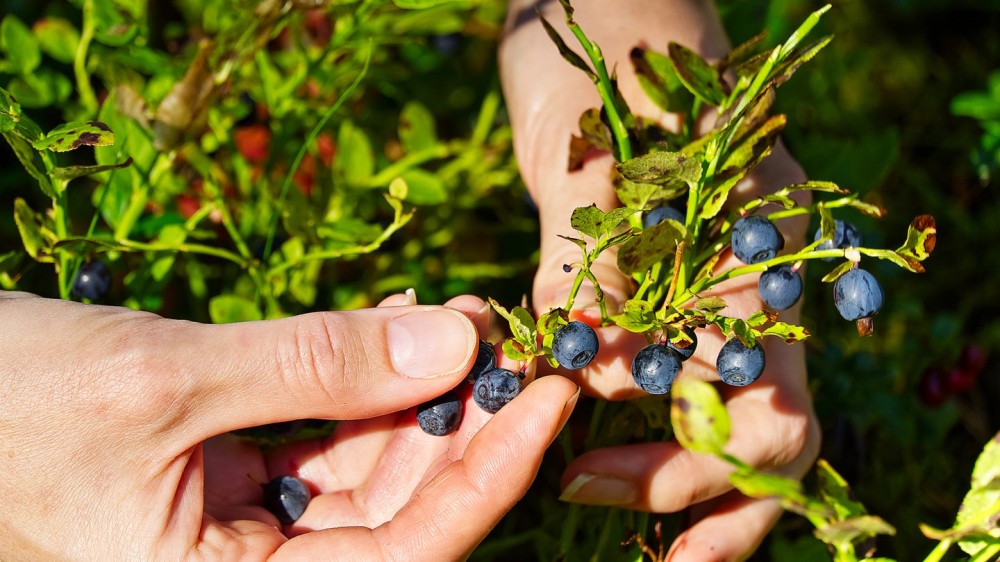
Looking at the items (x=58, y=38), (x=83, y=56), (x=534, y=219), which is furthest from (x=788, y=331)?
(x=58, y=38)

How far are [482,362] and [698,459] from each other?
1.30 feet

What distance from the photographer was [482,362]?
3.81 feet

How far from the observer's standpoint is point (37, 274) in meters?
1.81

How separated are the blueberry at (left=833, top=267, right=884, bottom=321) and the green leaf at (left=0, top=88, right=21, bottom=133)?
3.36 ft

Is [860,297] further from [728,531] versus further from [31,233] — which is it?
[31,233]

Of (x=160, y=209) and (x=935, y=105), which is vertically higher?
(x=160, y=209)

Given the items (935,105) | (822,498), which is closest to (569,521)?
(822,498)

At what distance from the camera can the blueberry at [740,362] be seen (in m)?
1.03

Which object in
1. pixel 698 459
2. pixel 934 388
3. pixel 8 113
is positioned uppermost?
pixel 8 113

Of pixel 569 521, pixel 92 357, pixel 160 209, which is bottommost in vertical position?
pixel 569 521

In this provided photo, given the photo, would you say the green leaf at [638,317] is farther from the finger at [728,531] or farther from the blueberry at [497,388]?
the finger at [728,531]

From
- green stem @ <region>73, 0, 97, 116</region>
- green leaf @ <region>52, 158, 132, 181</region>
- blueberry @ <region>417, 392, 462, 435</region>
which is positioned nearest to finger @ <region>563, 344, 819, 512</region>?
blueberry @ <region>417, 392, 462, 435</region>

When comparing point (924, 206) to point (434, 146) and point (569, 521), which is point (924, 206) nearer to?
point (434, 146)

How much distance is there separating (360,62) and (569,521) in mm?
1000
